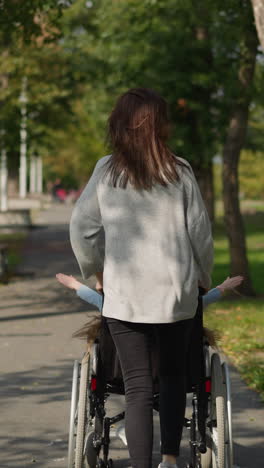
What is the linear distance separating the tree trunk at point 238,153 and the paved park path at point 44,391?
7.67ft

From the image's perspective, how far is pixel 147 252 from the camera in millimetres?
3898

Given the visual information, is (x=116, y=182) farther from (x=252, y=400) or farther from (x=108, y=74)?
(x=108, y=74)

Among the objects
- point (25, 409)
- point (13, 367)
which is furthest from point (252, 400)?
point (13, 367)

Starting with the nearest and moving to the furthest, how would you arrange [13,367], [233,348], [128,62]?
[13,367], [233,348], [128,62]

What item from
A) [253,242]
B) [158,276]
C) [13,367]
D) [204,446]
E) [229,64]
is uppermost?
[229,64]

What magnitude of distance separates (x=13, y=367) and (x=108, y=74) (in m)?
21.6

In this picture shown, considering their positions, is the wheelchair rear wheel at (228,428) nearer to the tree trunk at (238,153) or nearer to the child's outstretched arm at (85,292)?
the child's outstretched arm at (85,292)

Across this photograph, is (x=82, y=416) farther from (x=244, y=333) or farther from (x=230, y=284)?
(x=244, y=333)

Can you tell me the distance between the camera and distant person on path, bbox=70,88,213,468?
388cm

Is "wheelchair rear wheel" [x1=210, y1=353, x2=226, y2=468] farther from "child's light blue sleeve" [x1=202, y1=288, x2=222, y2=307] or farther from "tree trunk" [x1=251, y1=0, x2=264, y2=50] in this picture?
"tree trunk" [x1=251, y1=0, x2=264, y2=50]

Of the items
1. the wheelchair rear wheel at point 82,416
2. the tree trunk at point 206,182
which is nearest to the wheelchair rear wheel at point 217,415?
the wheelchair rear wheel at point 82,416

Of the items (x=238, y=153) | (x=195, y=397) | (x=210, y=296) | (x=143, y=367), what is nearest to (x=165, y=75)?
(x=238, y=153)

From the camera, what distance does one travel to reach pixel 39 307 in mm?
12367

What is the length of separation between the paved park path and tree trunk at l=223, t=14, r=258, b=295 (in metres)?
2.34
